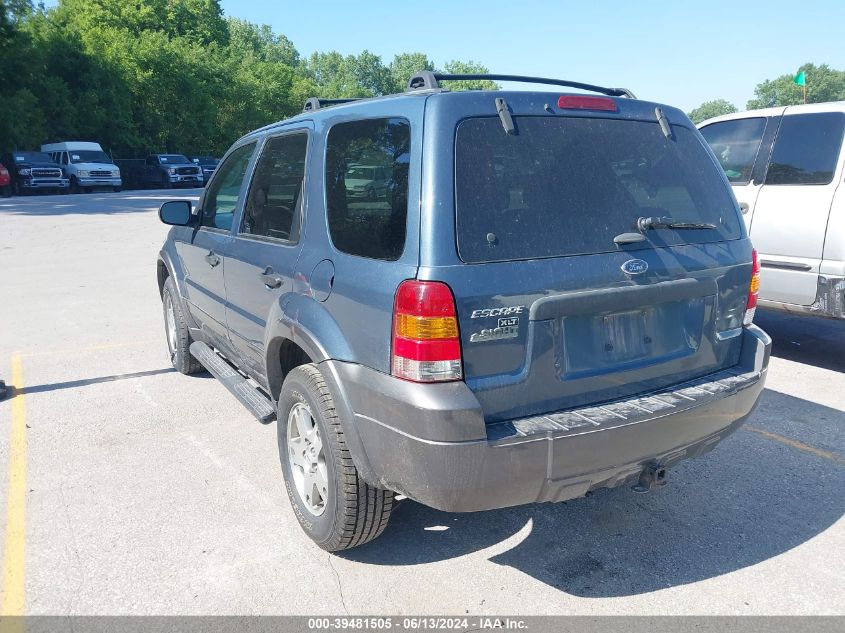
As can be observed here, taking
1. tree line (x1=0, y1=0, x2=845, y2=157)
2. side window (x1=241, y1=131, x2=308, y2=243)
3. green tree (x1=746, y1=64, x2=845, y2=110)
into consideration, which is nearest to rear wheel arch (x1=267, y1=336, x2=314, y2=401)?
side window (x1=241, y1=131, x2=308, y2=243)

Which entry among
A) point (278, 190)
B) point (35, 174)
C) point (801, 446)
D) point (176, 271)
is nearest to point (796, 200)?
point (801, 446)

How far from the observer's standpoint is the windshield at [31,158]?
99.5 feet

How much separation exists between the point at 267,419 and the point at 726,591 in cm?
231

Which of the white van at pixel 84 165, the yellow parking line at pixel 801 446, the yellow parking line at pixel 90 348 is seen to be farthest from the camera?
the white van at pixel 84 165

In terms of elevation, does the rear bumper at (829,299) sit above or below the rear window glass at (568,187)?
below

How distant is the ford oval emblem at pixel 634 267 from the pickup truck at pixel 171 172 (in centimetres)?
3642

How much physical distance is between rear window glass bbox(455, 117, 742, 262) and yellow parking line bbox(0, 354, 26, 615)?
232 centimetres

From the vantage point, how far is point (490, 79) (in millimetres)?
3129

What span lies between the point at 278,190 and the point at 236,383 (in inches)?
50.0

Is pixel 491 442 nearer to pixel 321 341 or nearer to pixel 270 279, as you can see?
pixel 321 341

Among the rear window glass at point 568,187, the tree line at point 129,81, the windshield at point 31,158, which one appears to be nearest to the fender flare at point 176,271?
the rear window glass at point 568,187

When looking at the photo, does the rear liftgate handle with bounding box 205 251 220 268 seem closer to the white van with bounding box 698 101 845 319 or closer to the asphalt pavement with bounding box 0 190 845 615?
the asphalt pavement with bounding box 0 190 845 615

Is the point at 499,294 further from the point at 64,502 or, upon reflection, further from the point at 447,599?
the point at 64,502

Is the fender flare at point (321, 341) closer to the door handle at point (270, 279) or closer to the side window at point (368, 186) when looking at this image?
the door handle at point (270, 279)
